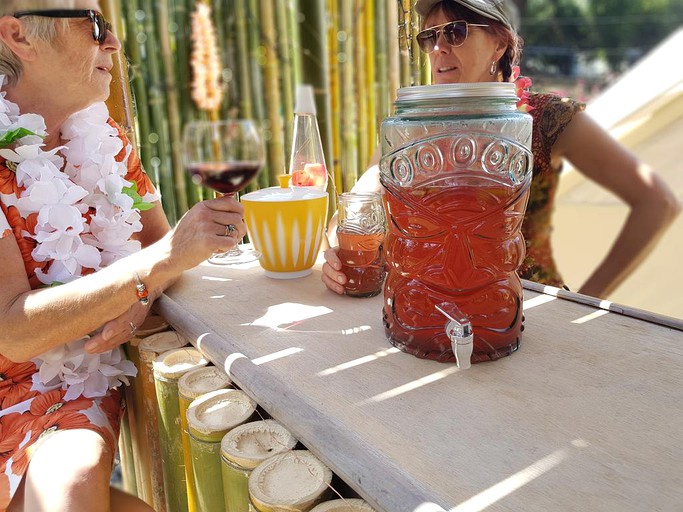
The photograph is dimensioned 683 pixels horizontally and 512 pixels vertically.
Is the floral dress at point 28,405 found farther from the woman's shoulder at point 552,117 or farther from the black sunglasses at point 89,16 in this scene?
the woman's shoulder at point 552,117

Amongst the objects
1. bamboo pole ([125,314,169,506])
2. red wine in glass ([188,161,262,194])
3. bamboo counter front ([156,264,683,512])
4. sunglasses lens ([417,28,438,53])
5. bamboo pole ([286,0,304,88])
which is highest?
bamboo pole ([286,0,304,88])

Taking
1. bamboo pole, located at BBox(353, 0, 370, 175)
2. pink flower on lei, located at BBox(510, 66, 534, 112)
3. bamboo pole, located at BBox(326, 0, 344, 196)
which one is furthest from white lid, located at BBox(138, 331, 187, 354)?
bamboo pole, located at BBox(353, 0, 370, 175)

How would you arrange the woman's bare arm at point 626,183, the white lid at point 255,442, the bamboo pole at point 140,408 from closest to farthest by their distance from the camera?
1. the white lid at point 255,442
2. the bamboo pole at point 140,408
3. the woman's bare arm at point 626,183

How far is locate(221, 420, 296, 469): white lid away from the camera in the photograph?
706 millimetres

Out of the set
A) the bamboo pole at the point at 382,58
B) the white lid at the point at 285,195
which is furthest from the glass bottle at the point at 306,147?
the bamboo pole at the point at 382,58

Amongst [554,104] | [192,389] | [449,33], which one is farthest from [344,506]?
[554,104]

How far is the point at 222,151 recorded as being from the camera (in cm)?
86

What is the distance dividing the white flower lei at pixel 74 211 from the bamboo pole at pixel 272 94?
1162 millimetres

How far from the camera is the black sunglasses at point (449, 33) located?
1.43 m

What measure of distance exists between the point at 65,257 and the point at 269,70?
1553 millimetres

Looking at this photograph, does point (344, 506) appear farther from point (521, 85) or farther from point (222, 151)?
point (521, 85)

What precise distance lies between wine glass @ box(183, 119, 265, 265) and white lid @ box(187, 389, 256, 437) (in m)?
0.33

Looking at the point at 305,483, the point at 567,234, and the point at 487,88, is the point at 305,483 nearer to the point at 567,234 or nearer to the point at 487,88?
the point at 487,88

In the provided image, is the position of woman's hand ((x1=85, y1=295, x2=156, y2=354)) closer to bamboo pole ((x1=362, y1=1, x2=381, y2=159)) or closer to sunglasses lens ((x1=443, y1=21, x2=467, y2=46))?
sunglasses lens ((x1=443, y1=21, x2=467, y2=46))
